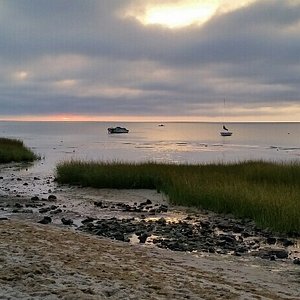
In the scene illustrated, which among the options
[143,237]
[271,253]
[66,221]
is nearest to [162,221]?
[143,237]

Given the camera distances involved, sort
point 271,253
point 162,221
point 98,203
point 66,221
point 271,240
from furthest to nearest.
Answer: point 98,203 < point 162,221 < point 66,221 < point 271,240 < point 271,253

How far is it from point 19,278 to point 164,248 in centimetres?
487

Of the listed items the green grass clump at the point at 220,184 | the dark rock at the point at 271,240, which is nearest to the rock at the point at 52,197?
the green grass clump at the point at 220,184

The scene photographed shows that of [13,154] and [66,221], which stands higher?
[13,154]

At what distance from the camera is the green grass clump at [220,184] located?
575 inches

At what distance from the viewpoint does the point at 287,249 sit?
11.5 meters

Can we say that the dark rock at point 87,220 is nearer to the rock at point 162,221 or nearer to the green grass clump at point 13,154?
the rock at point 162,221

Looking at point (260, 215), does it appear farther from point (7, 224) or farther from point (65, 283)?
point (65, 283)

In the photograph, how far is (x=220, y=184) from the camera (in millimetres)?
19719

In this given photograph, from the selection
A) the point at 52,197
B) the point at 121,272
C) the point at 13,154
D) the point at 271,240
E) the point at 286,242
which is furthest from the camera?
A: the point at 13,154

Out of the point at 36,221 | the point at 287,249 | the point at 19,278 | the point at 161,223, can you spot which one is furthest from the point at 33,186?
the point at 19,278

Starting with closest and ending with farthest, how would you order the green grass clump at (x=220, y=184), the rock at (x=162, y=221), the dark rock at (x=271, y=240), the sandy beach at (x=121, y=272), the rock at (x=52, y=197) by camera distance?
the sandy beach at (x=121, y=272) < the dark rock at (x=271, y=240) < the green grass clump at (x=220, y=184) < the rock at (x=162, y=221) < the rock at (x=52, y=197)

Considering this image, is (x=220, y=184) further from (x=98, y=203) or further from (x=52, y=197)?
(x=52, y=197)

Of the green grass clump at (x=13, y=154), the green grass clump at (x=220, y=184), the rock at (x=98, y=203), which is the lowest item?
the rock at (x=98, y=203)
